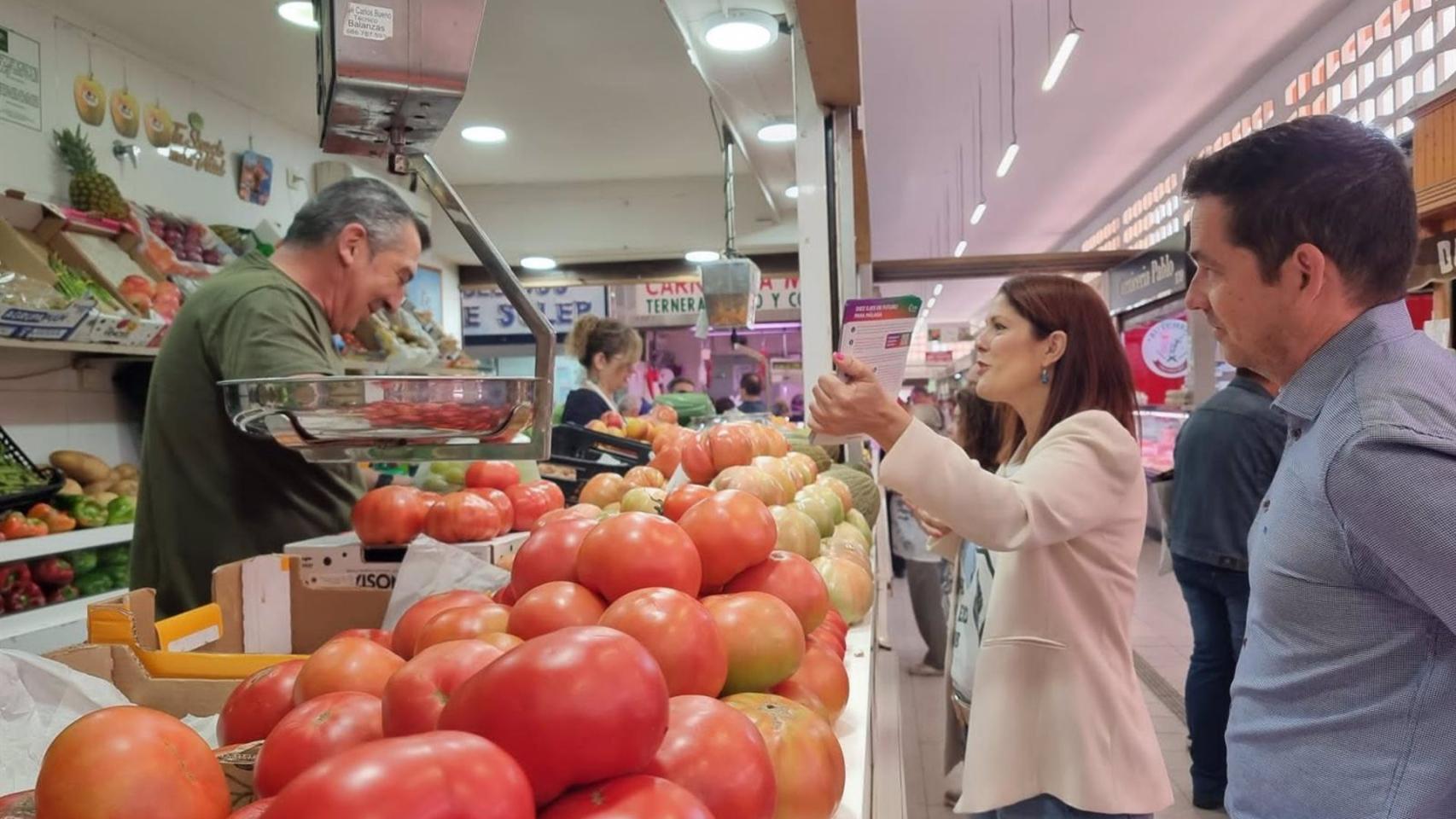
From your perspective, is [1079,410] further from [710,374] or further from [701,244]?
[710,374]

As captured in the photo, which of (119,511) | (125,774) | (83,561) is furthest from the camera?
(119,511)

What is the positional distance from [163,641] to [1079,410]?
69.5 inches

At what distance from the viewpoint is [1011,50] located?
25.3ft

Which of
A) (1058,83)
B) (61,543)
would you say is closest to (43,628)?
(61,543)

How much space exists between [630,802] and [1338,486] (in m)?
1.00

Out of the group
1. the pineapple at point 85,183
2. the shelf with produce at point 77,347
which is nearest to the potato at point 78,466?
the shelf with produce at point 77,347

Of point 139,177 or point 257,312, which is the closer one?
point 257,312

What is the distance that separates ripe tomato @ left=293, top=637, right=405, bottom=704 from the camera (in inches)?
36.0

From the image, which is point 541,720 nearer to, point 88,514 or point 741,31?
point 741,31

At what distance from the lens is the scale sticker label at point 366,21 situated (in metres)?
1.16

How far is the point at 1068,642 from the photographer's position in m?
1.71

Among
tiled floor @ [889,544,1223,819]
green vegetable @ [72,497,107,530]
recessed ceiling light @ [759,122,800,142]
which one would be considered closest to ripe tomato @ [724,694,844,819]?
tiled floor @ [889,544,1223,819]

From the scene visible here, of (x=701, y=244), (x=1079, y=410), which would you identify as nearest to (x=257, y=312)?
(x=1079, y=410)

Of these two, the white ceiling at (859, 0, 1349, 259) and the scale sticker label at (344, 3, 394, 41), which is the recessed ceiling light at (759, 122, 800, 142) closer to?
the white ceiling at (859, 0, 1349, 259)
